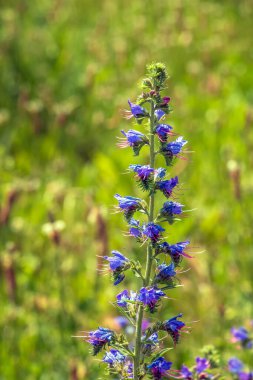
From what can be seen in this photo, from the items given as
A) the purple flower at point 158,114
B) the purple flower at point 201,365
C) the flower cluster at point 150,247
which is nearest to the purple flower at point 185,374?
the purple flower at point 201,365

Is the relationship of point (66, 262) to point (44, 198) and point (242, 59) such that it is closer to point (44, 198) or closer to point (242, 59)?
point (44, 198)

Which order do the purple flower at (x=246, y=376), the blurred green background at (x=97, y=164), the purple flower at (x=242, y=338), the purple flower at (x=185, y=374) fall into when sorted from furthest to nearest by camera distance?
the blurred green background at (x=97, y=164) < the purple flower at (x=242, y=338) < the purple flower at (x=246, y=376) < the purple flower at (x=185, y=374)

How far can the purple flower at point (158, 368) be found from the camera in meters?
2.25

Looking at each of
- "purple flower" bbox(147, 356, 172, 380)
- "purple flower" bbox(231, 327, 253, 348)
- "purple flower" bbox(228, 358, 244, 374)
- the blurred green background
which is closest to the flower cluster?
"purple flower" bbox(147, 356, 172, 380)

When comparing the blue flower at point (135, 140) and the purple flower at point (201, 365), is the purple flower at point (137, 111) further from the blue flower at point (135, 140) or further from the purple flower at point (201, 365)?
the purple flower at point (201, 365)

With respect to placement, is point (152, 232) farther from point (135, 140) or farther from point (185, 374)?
point (185, 374)

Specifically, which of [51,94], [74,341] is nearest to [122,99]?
[51,94]

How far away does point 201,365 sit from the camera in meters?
2.60

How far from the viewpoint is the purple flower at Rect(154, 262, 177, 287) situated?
227 cm

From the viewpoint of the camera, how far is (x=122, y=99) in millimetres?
7883

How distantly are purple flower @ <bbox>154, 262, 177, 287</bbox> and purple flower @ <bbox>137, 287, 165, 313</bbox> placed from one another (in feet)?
0.30

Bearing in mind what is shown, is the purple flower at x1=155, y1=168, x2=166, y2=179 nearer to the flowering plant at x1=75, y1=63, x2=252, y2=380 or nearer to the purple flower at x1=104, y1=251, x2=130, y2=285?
the flowering plant at x1=75, y1=63, x2=252, y2=380

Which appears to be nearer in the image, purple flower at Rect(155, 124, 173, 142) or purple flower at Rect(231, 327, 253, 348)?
purple flower at Rect(155, 124, 173, 142)

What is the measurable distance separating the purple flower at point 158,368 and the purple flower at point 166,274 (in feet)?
0.84
